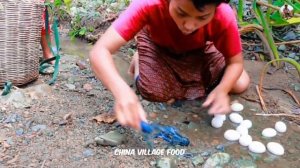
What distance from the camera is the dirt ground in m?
1.55

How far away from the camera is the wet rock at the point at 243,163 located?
1.59 meters

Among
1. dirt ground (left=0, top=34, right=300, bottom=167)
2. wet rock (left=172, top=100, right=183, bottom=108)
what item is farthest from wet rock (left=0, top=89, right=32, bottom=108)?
wet rock (left=172, top=100, right=183, bottom=108)

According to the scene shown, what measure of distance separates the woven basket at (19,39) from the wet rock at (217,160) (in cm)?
95

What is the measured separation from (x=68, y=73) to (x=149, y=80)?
448 mm

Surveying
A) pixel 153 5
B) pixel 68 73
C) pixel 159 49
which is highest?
pixel 153 5

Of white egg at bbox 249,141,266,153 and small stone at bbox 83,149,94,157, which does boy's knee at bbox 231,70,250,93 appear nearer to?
white egg at bbox 249,141,266,153

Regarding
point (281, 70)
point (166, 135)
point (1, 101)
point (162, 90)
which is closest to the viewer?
point (166, 135)

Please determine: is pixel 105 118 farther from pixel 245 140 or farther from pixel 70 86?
pixel 245 140

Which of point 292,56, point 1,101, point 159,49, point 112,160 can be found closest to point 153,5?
point 159,49

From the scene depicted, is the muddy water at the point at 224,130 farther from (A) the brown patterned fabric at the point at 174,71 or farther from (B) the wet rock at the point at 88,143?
(B) the wet rock at the point at 88,143

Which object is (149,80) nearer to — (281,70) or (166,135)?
(166,135)

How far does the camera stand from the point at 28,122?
5.72 ft

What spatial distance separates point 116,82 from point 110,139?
0.88ft

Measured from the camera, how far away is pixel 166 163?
1.54 metres
